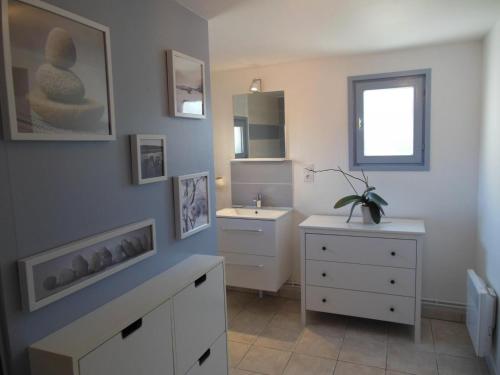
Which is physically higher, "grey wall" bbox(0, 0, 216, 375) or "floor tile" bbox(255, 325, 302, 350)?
"grey wall" bbox(0, 0, 216, 375)

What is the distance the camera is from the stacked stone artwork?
120cm

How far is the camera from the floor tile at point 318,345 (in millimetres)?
2637

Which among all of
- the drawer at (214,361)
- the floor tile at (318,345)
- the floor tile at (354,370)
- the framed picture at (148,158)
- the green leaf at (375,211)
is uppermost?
the framed picture at (148,158)

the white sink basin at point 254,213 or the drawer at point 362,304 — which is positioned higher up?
the white sink basin at point 254,213

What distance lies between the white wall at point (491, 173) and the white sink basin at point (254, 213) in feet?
4.93

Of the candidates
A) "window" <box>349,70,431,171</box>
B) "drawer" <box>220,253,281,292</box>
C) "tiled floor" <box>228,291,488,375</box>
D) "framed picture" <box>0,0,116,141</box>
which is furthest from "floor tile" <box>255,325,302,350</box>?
"framed picture" <box>0,0,116,141</box>

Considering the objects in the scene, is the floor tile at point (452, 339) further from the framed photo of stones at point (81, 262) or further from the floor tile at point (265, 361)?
the framed photo of stones at point (81, 262)

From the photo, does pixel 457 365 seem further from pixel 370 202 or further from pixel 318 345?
pixel 370 202

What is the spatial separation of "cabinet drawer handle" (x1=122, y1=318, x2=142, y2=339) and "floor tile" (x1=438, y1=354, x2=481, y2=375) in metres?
1.99

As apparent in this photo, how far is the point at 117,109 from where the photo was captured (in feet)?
5.05

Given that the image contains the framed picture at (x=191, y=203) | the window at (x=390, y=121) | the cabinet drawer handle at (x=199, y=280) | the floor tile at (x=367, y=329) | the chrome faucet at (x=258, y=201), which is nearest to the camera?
the cabinet drawer handle at (x=199, y=280)

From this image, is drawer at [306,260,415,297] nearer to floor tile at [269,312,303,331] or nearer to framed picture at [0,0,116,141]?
floor tile at [269,312,303,331]

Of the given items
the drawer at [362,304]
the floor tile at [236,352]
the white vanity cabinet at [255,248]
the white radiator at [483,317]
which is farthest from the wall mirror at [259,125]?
the white radiator at [483,317]

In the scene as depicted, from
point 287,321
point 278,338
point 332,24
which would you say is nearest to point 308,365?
point 278,338
